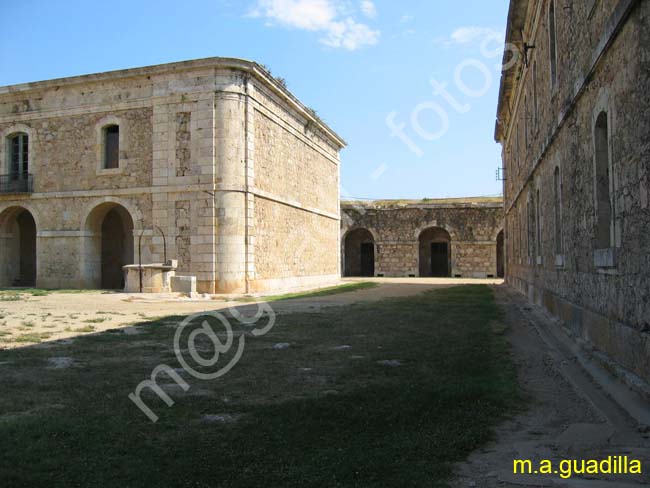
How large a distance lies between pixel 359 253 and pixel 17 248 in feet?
66.0

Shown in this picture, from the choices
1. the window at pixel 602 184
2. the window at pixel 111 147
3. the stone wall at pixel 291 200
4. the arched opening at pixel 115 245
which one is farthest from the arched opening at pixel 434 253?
the window at pixel 602 184

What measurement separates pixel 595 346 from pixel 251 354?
3.64 meters

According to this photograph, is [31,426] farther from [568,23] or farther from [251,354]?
[568,23]

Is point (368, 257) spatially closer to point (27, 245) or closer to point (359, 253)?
point (359, 253)

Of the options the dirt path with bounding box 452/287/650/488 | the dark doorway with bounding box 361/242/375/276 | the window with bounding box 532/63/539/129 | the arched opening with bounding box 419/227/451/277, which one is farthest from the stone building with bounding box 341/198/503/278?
the dirt path with bounding box 452/287/650/488

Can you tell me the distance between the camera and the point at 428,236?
34062 mm

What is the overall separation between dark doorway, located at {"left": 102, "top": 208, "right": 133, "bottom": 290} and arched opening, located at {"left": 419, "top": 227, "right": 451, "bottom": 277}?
61.2 ft

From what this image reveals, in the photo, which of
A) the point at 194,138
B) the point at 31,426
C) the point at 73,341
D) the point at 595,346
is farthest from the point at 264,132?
the point at 31,426

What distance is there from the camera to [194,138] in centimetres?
1661

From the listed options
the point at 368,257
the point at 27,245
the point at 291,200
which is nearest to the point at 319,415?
the point at 291,200

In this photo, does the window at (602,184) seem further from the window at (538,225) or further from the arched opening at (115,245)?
the arched opening at (115,245)

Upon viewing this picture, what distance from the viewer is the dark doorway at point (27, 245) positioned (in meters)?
20.9

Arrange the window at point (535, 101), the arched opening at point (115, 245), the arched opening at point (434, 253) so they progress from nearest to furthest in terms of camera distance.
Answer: the window at point (535, 101) → the arched opening at point (115, 245) → the arched opening at point (434, 253)

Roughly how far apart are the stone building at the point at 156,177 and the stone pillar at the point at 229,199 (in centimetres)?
3
